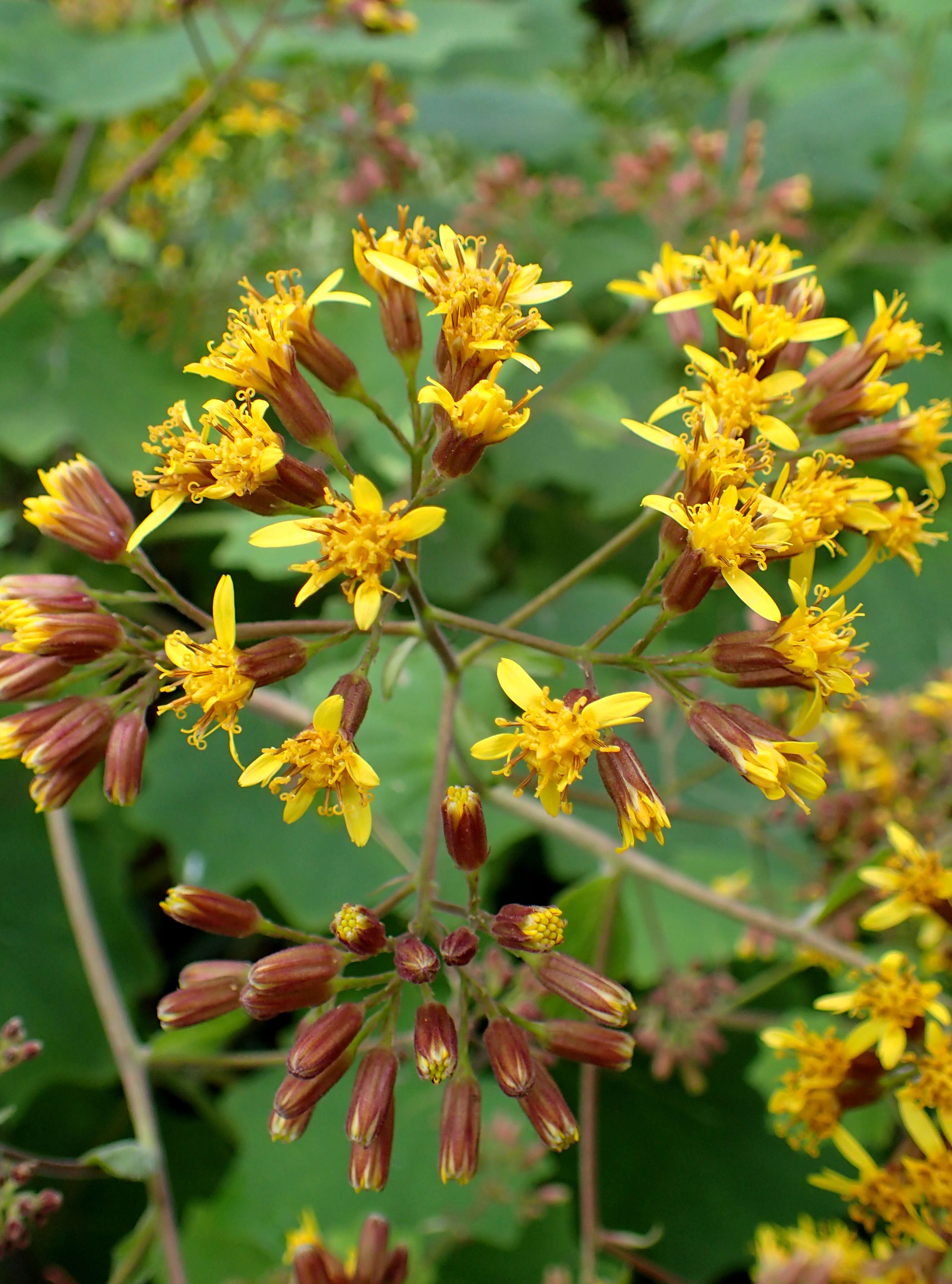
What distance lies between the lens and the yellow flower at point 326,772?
137cm

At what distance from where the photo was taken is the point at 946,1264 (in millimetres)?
1756

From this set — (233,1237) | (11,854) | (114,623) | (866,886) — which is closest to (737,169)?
(866,886)

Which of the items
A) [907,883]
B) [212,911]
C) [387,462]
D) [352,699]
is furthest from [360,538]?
[907,883]

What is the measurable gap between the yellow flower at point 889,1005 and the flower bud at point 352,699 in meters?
1.04

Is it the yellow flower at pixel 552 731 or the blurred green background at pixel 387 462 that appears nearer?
the yellow flower at pixel 552 731

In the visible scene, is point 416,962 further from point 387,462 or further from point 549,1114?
point 387,462

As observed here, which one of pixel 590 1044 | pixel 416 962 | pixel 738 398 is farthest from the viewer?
pixel 738 398

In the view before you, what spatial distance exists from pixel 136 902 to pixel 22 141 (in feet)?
9.16

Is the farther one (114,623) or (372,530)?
(114,623)

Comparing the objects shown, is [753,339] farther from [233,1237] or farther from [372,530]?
[233,1237]

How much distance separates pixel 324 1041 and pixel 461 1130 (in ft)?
0.78

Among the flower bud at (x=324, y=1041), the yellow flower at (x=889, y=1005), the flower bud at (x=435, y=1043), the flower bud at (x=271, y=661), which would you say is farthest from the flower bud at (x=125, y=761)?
the yellow flower at (x=889, y=1005)

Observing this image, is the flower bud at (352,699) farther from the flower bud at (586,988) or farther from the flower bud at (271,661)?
the flower bud at (586,988)

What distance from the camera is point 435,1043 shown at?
1.37m
